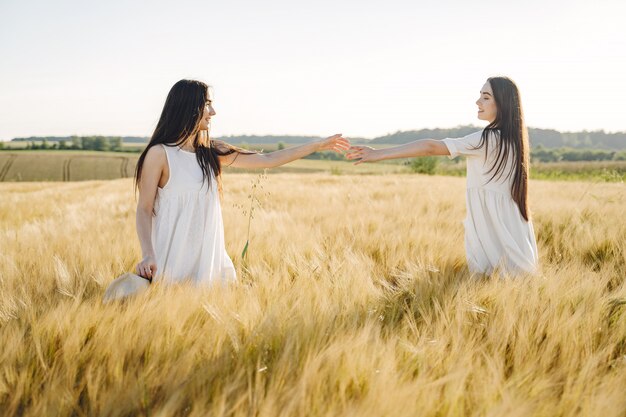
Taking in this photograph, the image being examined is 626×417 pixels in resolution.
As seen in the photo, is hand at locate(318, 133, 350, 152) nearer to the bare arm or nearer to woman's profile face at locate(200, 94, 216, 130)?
woman's profile face at locate(200, 94, 216, 130)

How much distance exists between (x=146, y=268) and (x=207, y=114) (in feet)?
3.15

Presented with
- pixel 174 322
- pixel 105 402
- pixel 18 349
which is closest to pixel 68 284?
pixel 18 349

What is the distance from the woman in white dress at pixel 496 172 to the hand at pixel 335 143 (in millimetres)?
99

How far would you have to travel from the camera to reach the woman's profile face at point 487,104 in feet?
8.81

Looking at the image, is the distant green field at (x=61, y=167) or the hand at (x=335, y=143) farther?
the distant green field at (x=61, y=167)

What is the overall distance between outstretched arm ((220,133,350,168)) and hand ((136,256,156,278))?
0.86 meters

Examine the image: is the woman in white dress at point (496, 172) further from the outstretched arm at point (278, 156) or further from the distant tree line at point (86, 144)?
the distant tree line at point (86, 144)

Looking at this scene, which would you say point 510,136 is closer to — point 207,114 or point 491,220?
point 491,220

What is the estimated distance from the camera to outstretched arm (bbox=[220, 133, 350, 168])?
8.66ft

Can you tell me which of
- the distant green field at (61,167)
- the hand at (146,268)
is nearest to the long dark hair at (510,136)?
the hand at (146,268)

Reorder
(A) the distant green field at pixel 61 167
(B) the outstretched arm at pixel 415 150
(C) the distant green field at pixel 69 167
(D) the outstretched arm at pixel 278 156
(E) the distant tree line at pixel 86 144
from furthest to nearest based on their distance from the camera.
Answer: (E) the distant tree line at pixel 86 144 → (A) the distant green field at pixel 61 167 → (C) the distant green field at pixel 69 167 → (D) the outstretched arm at pixel 278 156 → (B) the outstretched arm at pixel 415 150

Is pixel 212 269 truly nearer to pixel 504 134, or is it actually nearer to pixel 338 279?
pixel 338 279

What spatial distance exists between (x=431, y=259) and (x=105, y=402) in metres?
1.86

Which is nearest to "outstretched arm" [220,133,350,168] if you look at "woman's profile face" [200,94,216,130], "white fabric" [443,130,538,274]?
"woman's profile face" [200,94,216,130]
